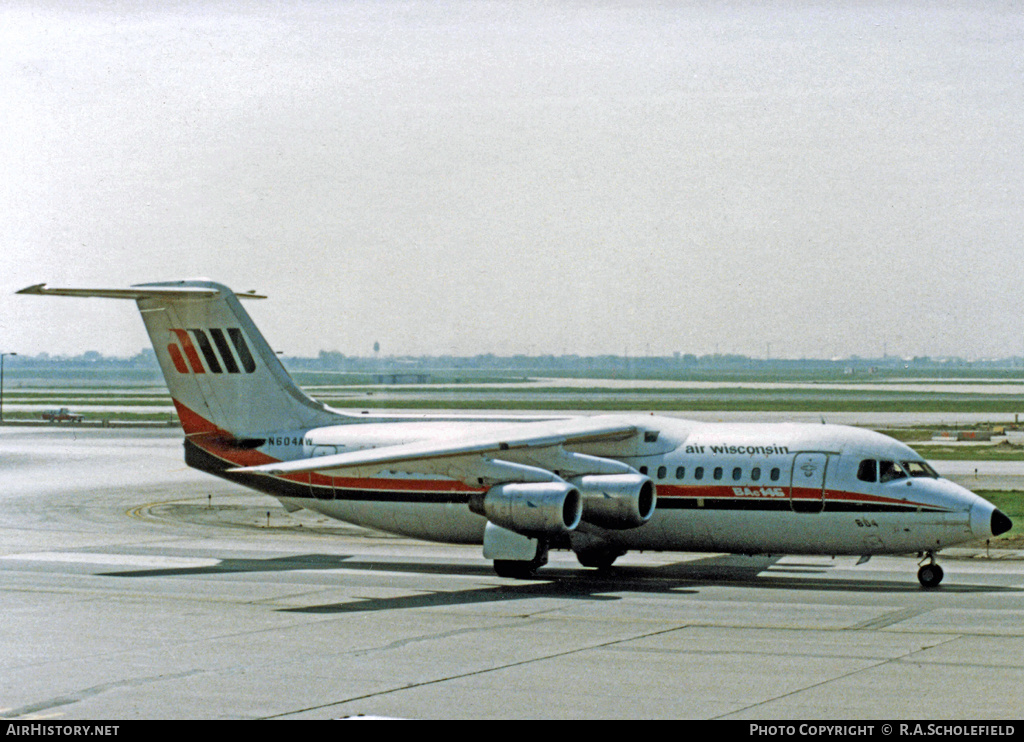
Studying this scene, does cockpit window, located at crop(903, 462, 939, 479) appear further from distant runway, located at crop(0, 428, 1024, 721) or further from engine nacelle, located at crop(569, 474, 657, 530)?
engine nacelle, located at crop(569, 474, 657, 530)

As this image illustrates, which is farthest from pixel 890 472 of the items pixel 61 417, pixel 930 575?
pixel 61 417

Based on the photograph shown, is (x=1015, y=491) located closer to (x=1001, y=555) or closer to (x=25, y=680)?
(x=1001, y=555)

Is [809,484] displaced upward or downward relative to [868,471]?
downward

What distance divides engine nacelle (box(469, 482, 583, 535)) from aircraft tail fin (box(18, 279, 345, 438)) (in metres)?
7.16

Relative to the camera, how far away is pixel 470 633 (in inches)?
863

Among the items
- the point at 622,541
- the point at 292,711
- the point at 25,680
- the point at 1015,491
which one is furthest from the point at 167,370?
the point at 1015,491

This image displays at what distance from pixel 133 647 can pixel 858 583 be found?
15706mm

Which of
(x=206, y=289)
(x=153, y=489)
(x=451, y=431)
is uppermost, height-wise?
(x=206, y=289)

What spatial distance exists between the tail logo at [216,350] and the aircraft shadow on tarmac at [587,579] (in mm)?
4941

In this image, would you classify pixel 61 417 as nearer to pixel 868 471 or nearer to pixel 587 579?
pixel 587 579

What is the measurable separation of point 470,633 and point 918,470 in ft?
37.7

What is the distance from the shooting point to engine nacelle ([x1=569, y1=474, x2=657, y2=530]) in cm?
2828

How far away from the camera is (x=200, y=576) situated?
29516mm

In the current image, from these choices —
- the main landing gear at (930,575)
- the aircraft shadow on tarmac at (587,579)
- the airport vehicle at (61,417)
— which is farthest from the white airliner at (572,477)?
the airport vehicle at (61,417)
